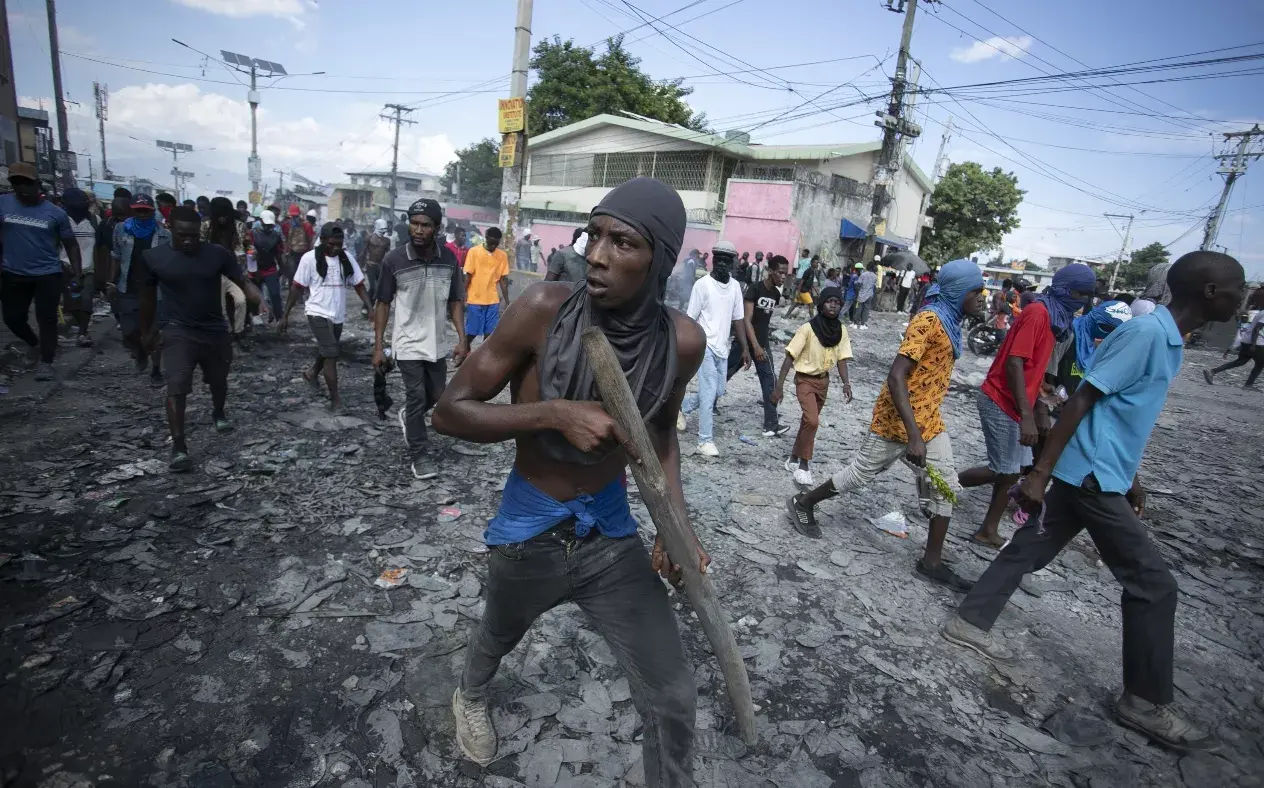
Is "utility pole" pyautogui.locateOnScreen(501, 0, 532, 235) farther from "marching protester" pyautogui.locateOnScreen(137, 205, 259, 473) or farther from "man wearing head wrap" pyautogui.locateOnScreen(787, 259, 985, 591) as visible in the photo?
"man wearing head wrap" pyautogui.locateOnScreen(787, 259, 985, 591)

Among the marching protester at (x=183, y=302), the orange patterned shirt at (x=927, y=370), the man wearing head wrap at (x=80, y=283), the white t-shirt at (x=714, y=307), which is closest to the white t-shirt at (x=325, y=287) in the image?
the marching protester at (x=183, y=302)

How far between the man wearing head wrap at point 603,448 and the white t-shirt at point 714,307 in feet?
13.2

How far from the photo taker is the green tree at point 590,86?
32.7 meters

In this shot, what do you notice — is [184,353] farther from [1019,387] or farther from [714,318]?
[1019,387]

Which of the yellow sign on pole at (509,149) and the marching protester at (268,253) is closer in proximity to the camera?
the marching protester at (268,253)

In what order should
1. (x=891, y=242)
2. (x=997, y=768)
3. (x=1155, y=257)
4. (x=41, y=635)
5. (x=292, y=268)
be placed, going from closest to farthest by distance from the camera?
(x=997, y=768) < (x=41, y=635) < (x=292, y=268) < (x=891, y=242) < (x=1155, y=257)

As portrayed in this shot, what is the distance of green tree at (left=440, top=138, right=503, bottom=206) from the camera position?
50.3 metres

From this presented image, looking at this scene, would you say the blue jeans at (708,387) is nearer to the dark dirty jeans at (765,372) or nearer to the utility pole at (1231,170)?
the dark dirty jeans at (765,372)

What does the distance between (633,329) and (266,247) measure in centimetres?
961


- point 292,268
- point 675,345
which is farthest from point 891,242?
point 675,345

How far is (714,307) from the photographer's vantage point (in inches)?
233

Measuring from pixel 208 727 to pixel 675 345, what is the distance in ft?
7.63

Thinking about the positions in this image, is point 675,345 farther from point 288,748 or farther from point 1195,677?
point 1195,677

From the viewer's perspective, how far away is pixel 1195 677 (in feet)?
11.1
